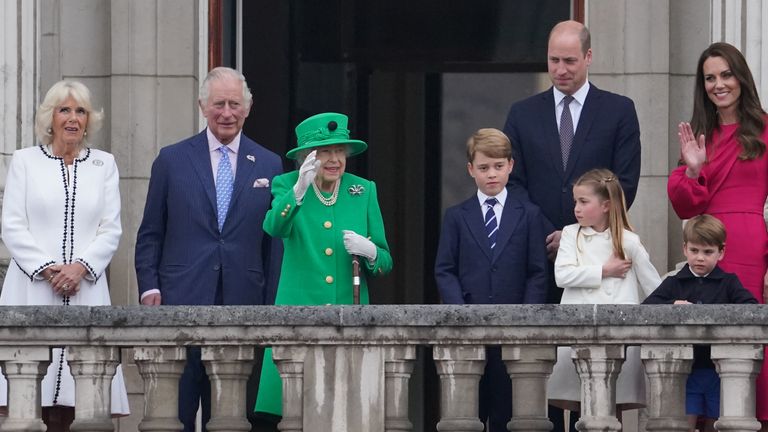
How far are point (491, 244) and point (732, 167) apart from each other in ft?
3.41

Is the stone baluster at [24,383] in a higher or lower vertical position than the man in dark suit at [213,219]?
lower

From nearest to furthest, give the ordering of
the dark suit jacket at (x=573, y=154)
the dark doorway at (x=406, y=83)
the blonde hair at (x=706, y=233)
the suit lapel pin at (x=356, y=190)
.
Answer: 1. the blonde hair at (x=706, y=233)
2. the suit lapel pin at (x=356, y=190)
3. the dark suit jacket at (x=573, y=154)
4. the dark doorway at (x=406, y=83)

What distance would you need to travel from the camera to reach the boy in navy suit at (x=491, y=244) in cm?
859

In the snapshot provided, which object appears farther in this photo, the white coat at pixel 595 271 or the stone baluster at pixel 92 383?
the white coat at pixel 595 271

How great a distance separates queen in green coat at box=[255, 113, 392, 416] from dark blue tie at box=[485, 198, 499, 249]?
45cm

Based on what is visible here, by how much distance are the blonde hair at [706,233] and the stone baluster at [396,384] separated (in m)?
1.23

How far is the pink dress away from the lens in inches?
332

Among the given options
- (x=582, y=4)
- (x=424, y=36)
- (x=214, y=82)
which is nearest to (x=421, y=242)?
(x=424, y=36)

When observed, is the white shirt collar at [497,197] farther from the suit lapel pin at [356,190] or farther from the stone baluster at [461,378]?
the stone baluster at [461,378]

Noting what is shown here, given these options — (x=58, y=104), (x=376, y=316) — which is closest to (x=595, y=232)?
(x=376, y=316)

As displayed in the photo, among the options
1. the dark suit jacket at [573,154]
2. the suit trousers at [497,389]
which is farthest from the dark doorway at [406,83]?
the suit trousers at [497,389]

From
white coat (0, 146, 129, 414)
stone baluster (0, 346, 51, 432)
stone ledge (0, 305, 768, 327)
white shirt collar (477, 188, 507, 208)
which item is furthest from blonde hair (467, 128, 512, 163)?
stone baluster (0, 346, 51, 432)

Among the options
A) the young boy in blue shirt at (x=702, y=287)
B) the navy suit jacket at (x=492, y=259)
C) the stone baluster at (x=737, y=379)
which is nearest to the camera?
the stone baluster at (x=737, y=379)

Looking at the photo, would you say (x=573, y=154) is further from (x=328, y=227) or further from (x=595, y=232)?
(x=328, y=227)
